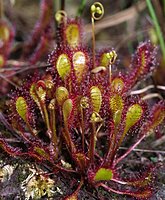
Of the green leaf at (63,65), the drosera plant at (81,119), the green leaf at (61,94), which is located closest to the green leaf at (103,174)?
the drosera plant at (81,119)

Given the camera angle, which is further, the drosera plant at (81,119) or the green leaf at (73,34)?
the green leaf at (73,34)

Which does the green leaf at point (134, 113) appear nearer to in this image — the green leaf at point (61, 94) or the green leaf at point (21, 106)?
the green leaf at point (61, 94)

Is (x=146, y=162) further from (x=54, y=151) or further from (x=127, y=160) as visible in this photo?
(x=54, y=151)

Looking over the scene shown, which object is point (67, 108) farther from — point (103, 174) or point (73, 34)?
point (73, 34)

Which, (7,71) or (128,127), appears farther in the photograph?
(7,71)

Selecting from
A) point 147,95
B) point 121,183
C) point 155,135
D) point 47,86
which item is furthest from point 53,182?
point 147,95

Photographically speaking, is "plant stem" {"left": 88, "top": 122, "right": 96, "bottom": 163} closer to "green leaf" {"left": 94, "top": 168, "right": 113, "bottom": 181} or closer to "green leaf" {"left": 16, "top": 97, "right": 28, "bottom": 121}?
"green leaf" {"left": 94, "top": 168, "right": 113, "bottom": 181}

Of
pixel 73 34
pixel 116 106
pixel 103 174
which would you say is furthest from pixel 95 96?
pixel 73 34
